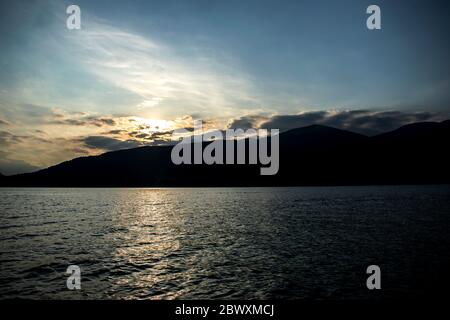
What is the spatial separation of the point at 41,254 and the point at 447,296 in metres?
38.4

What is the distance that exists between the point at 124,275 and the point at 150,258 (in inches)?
247

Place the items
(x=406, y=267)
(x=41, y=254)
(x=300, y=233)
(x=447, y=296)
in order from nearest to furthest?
(x=447, y=296), (x=406, y=267), (x=41, y=254), (x=300, y=233)

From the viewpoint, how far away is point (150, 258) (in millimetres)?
32531

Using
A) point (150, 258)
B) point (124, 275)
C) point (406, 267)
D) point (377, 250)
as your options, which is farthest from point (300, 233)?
point (124, 275)

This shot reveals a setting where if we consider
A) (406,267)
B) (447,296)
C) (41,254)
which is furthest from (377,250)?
(41,254)
